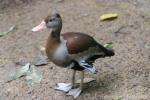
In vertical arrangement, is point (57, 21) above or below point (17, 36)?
above

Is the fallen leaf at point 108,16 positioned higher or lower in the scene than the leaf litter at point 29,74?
higher

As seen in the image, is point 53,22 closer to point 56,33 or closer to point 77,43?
point 56,33

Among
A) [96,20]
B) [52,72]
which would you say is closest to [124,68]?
[52,72]

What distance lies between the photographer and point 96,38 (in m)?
5.58

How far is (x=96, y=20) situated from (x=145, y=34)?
0.75 m

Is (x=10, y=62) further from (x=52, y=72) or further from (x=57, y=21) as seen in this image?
(x=57, y=21)

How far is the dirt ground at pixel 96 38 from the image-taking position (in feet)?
15.3

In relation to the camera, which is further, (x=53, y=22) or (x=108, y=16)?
(x=108, y=16)

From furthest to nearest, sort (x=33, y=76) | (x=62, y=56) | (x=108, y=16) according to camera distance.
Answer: (x=108, y=16) → (x=33, y=76) → (x=62, y=56)

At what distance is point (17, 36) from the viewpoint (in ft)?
18.9

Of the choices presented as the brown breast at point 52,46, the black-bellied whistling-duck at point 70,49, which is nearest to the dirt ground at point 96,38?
the black-bellied whistling-duck at point 70,49

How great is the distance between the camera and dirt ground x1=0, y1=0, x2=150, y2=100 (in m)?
4.67

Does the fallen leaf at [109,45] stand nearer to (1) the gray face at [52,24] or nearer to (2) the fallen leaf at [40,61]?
(2) the fallen leaf at [40,61]

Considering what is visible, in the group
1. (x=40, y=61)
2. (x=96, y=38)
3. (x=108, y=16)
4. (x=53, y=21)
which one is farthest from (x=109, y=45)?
(x=53, y=21)
